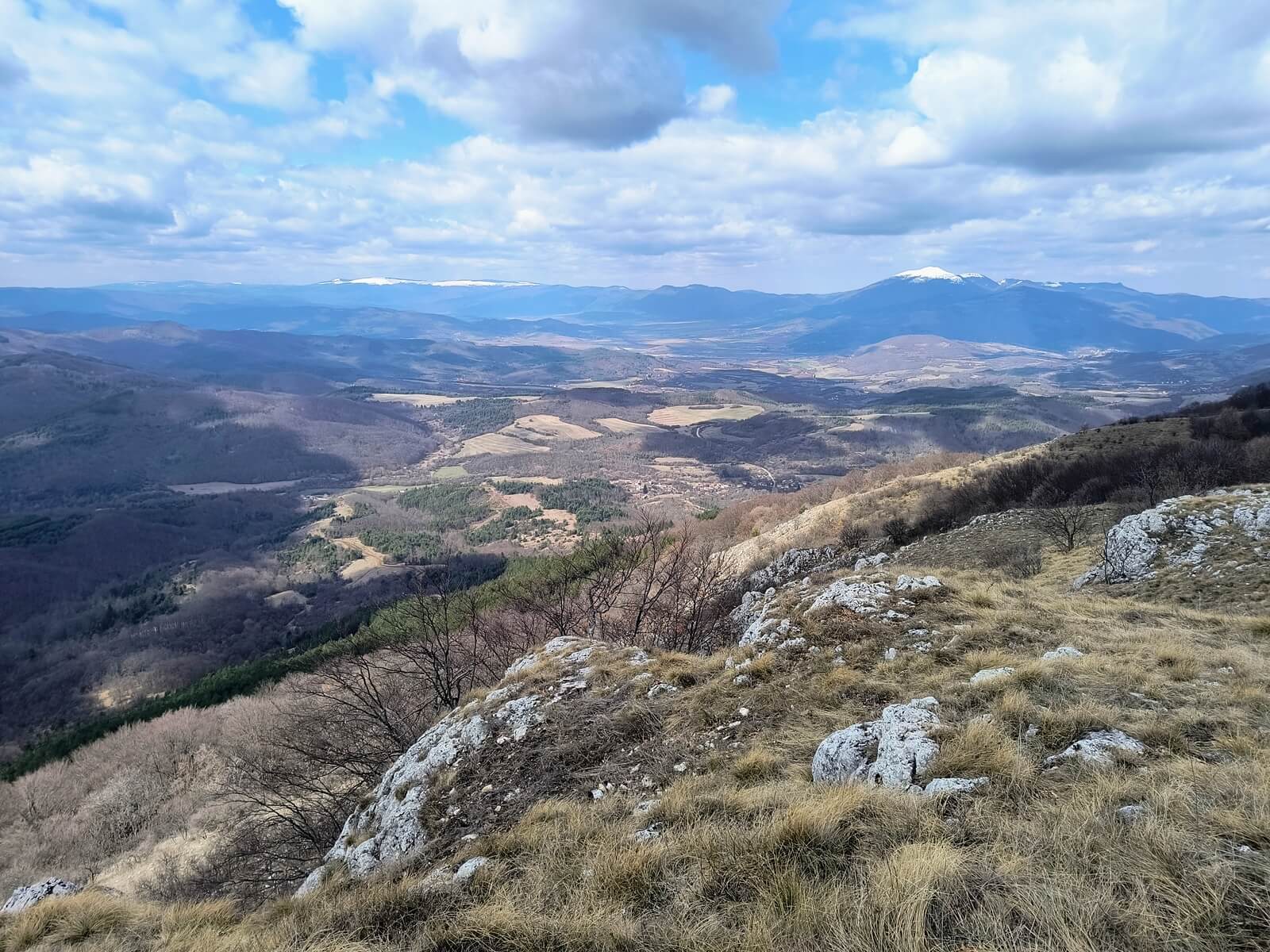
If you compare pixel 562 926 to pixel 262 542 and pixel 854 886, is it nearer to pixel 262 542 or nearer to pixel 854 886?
pixel 854 886

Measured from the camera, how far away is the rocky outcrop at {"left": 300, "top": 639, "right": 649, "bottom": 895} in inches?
331

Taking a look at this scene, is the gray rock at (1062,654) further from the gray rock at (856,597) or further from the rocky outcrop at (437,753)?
the rocky outcrop at (437,753)

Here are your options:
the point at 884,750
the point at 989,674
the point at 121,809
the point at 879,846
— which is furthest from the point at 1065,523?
the point at 121,809

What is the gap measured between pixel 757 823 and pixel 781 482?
472ft

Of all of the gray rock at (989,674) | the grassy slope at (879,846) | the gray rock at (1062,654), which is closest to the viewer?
the grassy slope at (879,846)

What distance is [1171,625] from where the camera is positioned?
10.9m

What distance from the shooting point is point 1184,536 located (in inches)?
619

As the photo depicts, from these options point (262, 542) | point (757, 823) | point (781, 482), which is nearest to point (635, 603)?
point (757, 823)

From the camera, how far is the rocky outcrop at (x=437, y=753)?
841 centimetres

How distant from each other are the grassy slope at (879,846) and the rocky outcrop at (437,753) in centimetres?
113

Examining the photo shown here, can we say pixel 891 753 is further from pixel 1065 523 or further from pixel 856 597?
pixel 1065 523

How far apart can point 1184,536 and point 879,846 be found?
17151 mm

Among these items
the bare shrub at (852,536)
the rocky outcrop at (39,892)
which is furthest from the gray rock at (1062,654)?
the bare shrub at (852,536)

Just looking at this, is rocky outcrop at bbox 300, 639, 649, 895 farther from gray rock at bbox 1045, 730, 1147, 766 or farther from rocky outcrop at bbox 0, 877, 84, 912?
gray rock at bbox 1045, 730, 1147, 766
